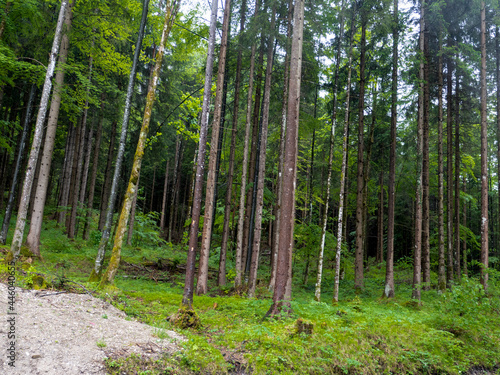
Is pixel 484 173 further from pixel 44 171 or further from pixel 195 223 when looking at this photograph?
pixel 44 171

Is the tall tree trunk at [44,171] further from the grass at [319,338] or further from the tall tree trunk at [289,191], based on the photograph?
the tall tree trunk at [289,191]

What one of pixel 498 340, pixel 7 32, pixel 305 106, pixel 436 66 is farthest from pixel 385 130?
pixel 7 32

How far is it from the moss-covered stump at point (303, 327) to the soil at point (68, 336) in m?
2.51

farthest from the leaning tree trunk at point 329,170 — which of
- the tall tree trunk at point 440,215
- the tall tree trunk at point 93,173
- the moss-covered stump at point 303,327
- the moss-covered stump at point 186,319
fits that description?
the tall tree trunk at point 93,173

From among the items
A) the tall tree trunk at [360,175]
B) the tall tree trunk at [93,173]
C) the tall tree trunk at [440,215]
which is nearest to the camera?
the tall tree trunk at [440,215]

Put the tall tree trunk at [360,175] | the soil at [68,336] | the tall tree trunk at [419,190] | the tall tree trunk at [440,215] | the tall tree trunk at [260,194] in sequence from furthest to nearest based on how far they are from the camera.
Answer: the tall tree trunk at [360,175]
the tall tree trunk at [440,215]
the tall tree trunk at [419,190]
the tall tree trunk at [260,194]
the soil at [68,336]

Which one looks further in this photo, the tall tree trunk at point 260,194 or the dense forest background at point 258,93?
the tall tree trunk at point 260,194

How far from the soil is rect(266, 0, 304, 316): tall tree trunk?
2.63 metres

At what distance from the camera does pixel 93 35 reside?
41.8 ft

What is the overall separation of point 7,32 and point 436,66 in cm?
2092

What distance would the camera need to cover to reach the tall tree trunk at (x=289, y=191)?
736 centimetres

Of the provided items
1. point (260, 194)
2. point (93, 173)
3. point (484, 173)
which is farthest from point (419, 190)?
point (93, 173)

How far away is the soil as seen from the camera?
419 centimetres

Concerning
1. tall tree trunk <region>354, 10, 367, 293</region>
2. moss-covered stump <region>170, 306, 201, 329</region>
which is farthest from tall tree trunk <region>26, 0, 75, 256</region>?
tall tree trunk <region>354, 10, 367, 293</region>
